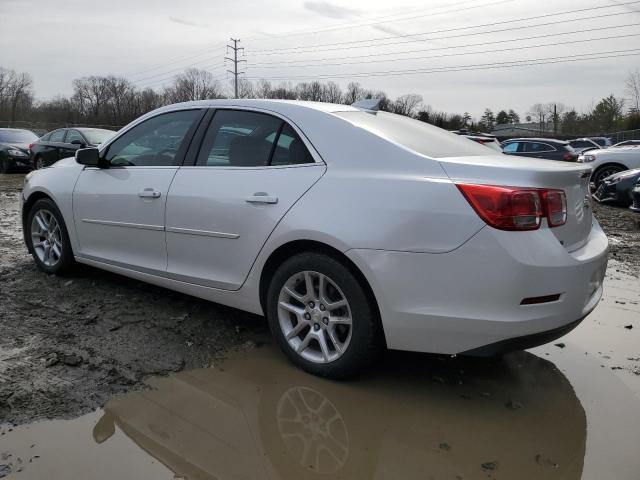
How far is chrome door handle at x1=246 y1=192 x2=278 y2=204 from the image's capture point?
3.29m

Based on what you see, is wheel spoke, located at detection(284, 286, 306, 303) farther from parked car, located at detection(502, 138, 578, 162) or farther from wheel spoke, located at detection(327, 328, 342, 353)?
parked car, located at detection(502, 138, 578, 162)

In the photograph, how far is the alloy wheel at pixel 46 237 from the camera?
505cm

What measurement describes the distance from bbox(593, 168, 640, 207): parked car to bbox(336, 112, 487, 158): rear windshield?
800cm

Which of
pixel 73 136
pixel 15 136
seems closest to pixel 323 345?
pixel 73 136

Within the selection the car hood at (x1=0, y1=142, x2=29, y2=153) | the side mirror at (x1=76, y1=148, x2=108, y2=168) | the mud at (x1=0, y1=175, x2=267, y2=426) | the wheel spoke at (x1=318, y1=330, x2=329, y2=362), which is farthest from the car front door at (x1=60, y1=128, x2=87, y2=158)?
the wheel spoke at (x1=318, y1=330, x2=329, y2=362)

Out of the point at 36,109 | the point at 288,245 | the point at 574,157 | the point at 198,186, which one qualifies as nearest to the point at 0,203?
the point at 198,186

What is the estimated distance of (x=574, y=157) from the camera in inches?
666

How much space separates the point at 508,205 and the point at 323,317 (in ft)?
3.89

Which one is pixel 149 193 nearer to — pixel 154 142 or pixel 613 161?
pixel 154 142

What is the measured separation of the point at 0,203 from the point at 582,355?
10592 mm

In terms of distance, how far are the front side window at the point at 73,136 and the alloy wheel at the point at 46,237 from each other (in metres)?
9.99

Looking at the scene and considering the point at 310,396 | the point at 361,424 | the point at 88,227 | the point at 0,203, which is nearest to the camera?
the point at 361,424

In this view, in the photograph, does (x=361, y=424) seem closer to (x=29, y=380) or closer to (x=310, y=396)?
(x=310, y=396)

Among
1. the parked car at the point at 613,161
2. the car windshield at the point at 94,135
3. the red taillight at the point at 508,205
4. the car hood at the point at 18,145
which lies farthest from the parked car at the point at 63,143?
the red taillight at the point at 508,205
